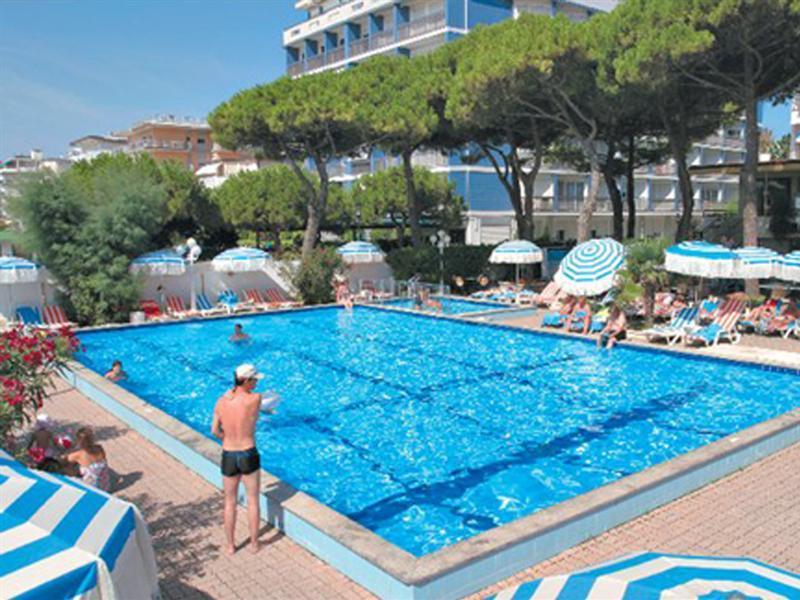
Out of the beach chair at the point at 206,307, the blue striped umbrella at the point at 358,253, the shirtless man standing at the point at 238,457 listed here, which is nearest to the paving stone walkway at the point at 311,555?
the shirtless man standing at the point at 238,457

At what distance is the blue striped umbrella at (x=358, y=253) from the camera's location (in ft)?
75.2

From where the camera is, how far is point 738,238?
2702 cm

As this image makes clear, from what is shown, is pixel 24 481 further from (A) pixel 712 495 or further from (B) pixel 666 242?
(B) pixel 666 242

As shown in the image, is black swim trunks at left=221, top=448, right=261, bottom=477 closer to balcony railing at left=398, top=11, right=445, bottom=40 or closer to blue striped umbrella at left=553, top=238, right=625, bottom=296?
blue striped umbrella at left=553, top=238, right=625, bottom=296

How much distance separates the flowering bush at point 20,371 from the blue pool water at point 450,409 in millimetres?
3074

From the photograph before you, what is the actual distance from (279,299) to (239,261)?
7.29 ft

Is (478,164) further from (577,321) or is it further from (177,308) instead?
(577,321)

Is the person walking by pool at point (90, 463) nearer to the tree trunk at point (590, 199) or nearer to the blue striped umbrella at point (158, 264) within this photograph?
the blue striped umbrella at point (158, 264)

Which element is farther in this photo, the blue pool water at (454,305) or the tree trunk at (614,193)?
the tree trunk at (614,193)

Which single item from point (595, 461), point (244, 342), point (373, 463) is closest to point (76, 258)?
point (244, 342)

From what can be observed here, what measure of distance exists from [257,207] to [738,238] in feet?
66.9

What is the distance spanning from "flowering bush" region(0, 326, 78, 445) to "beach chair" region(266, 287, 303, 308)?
1480 centimetres

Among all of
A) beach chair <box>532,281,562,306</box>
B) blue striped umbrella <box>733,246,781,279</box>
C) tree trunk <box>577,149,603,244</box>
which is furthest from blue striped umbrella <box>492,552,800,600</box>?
tree trunk <box>577,149,603,244</box>

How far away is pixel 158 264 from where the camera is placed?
19.1 metres
